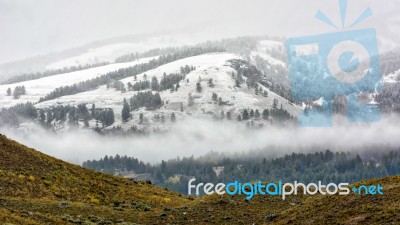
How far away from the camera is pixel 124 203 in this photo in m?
58.0

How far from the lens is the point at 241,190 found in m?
60.1

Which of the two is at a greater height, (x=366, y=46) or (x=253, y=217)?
(x=366, y=46)

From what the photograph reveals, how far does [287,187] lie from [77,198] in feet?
81.3

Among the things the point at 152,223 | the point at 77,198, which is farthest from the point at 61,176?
the point at 152,223

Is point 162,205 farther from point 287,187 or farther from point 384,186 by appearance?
point 384,186

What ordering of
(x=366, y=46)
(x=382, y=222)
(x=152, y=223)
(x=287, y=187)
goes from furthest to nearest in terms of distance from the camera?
(x=366, y=46)
(x=287, y=187)
(x=152, y=223)
(x=382, y=222)

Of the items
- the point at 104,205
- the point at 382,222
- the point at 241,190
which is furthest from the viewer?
the point at 241,190

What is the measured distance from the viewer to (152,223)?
157 ft

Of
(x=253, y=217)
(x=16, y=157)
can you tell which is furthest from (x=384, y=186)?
(x=16, y=157)

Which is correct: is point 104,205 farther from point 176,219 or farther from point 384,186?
point 384,186

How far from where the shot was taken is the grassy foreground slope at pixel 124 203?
39.3m

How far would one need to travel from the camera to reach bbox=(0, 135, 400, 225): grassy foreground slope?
129ft

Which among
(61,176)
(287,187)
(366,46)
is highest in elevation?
(366,46)

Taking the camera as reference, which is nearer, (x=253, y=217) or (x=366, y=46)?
(x=253, y=217)
